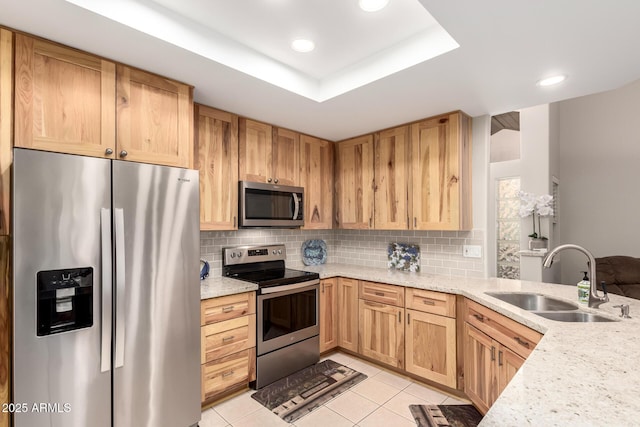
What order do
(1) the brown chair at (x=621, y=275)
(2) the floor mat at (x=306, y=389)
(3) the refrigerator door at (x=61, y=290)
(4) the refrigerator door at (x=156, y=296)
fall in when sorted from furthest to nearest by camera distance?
1. (1) the brown chair at (x=621, y=275)
2. (2) the floor mat at (x=306, y=389)
3. (4) the refrigerator door at (x=156, y=296)
4. (3) the refrigerator door at (x=61, y=290)

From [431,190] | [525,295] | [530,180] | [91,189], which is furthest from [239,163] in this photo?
[530,180]

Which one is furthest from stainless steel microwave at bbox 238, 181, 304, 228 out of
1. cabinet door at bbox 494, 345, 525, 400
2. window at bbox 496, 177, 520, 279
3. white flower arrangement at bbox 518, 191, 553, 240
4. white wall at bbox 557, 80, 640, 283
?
white wall at bbox 557, 80, 640, 283

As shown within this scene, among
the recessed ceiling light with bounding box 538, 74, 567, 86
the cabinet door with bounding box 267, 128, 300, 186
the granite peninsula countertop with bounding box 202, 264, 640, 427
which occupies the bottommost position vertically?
the granite peninsula countertop with bounding box 202, 264, 640, 427

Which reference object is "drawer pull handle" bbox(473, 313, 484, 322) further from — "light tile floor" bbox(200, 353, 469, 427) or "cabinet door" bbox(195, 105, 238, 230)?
"cabinet door" bbox(195, 105, 238, 230)

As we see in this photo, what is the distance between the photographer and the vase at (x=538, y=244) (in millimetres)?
4703

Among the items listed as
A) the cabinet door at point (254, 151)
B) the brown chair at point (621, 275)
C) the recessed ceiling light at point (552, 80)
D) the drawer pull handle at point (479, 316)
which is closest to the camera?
the recessed ceiling light at point (552, 80)

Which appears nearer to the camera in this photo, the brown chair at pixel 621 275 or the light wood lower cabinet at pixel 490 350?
the light wood lower cabinet at pixel 490 350

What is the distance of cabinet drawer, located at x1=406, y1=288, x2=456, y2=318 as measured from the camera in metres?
2.45

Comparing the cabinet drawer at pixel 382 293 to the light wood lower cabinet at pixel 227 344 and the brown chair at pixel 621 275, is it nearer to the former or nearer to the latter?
the light wood lower cabinet at pixel 227 344

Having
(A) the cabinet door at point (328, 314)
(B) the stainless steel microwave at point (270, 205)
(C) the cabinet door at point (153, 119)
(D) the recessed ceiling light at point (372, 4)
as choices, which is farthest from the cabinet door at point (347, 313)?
(D) the recessed ceiling light at point (372, 4)

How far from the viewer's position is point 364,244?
12.2ft

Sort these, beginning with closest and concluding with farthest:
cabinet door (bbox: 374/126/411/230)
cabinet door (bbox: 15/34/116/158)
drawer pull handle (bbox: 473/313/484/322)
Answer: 1. cabinet door (bbox: 15/34/116/158)
2. drawer pull handle (bbox: 473/313/484/322)
3. cabinet door (bbox: 374/126/411/230)

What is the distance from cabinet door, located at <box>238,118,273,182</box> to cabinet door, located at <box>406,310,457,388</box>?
1852 millimetres

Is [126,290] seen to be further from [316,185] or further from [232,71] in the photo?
[316,185]
